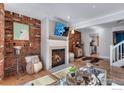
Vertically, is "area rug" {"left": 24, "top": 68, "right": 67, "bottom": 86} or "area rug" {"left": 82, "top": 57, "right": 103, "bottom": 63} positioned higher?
Result: "area rug" {"left": 82, "top": 57, "right": 103, "bottom": 63}

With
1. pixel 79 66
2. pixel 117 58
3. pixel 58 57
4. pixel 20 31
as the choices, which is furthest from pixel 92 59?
pixel 20 31

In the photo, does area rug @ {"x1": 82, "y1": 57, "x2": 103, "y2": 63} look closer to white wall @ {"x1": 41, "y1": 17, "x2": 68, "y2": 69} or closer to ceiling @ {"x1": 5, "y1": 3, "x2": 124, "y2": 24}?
white wall @ {"x1": 41, "y1": 17, "x2": 68, "y2": 69}

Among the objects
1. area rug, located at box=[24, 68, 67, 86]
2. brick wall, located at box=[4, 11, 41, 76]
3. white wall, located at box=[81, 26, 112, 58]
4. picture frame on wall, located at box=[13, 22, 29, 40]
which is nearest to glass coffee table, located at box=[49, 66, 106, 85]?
area rug, located at box=[24, 68, 67, 86]

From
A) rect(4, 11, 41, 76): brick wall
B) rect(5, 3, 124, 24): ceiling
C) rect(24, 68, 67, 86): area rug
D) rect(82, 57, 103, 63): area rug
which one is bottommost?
rect(24, 68, 67, 86): area rug

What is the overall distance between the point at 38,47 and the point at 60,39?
30 centimetres

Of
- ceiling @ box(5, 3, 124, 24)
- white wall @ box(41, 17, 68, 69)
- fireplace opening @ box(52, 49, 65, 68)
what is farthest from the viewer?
fireplace opening @ box(52, 49, 65, 68)

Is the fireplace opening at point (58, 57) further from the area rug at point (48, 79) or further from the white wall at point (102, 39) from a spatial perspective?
the white wall at point (102, 39)

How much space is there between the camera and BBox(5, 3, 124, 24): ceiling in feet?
3.55

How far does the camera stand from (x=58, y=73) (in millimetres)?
1354

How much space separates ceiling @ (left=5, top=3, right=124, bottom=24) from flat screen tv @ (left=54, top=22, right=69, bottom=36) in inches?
3.6

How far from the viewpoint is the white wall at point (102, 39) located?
1354mm

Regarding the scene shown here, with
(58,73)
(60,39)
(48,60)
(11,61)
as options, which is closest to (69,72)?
(58,73)

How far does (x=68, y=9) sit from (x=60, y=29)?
28 centimetres

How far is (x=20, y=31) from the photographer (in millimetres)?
1185
